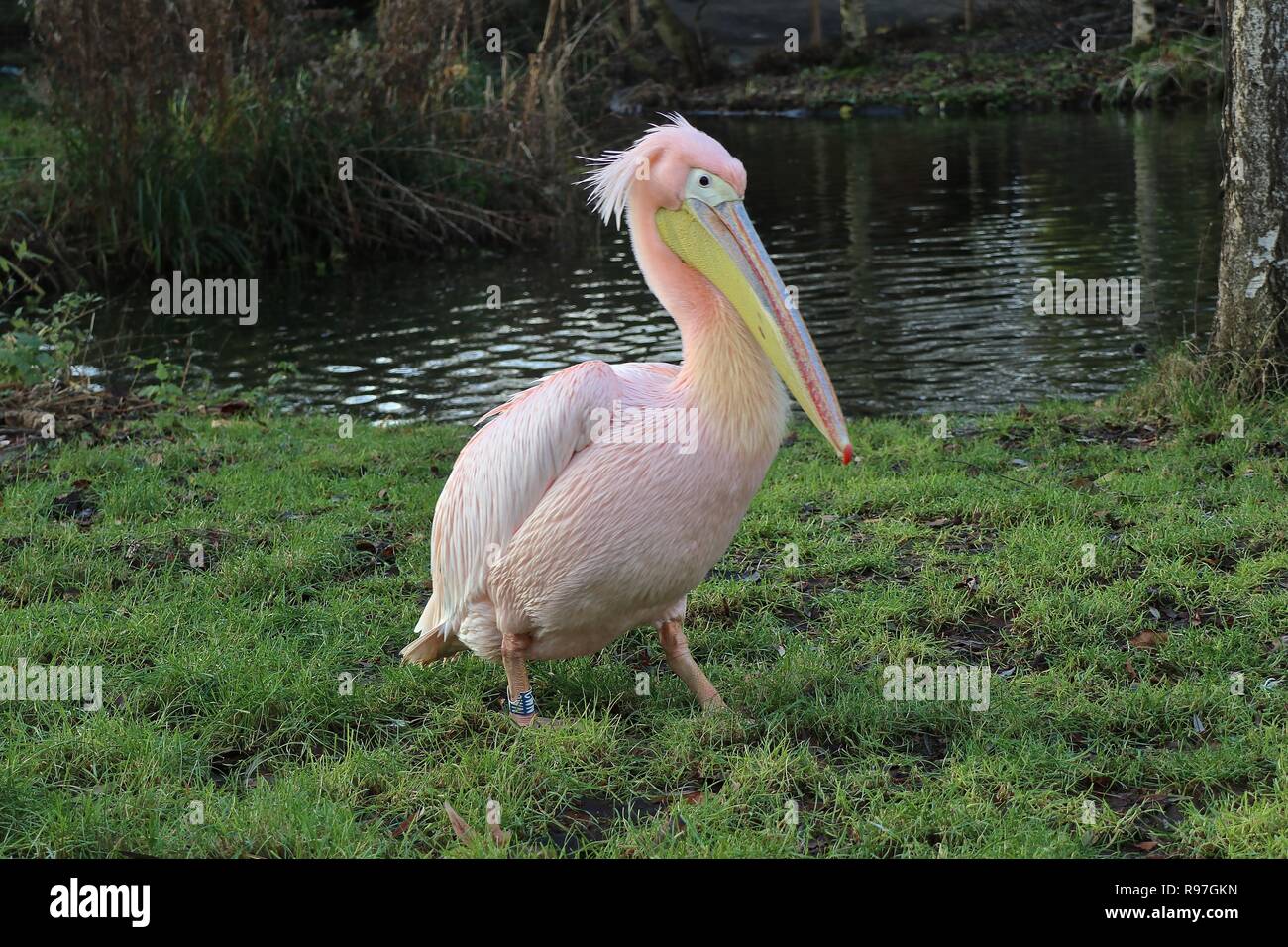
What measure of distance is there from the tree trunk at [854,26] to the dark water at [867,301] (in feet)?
39.7

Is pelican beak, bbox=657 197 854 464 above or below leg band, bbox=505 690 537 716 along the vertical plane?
above

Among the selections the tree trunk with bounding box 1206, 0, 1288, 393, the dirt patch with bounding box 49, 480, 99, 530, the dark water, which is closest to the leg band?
the dirt patch with bounding box 49, 480, 99, 530

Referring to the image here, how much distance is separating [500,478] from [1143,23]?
84.0ft

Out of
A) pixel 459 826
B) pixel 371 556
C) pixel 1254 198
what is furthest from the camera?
pixel 1254 198

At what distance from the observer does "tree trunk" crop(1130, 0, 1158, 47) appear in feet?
83.4

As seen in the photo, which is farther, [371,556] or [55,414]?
[55,414]

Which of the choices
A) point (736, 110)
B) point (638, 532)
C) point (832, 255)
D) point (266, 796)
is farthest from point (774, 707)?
point (736, 110)

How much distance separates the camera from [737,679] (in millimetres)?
4148

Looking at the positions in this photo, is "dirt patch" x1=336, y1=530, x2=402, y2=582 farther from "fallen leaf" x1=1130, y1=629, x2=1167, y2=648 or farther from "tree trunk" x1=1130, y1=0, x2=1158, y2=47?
"tree trunk" x1=1130, y1=0, x2=1158, y2=47

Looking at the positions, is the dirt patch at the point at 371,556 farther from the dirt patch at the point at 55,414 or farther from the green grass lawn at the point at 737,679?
the dirt patch at the point at 55,414

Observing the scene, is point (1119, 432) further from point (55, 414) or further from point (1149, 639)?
point (55, 414)

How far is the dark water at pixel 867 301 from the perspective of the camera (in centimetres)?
925

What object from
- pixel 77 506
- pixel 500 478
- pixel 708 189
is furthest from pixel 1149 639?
pixel 77 506

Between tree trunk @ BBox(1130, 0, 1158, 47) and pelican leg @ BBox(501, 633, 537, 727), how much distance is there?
25444 millimetres
